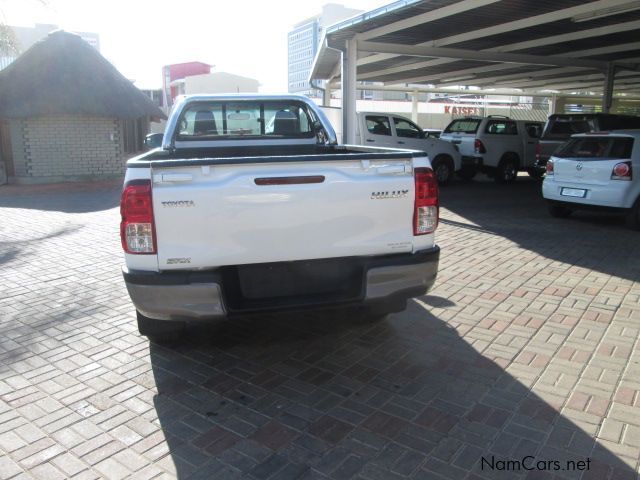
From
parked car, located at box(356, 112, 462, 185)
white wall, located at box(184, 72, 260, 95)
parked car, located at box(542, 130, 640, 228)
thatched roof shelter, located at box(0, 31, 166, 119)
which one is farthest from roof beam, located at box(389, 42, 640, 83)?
white wall, located at box(184, 72, 260, 95)

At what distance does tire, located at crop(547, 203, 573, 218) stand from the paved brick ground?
3.81m

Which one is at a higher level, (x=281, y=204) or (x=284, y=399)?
(x=281, y=204)

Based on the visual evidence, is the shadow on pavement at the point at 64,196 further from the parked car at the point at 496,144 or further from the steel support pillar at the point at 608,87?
the steel support pillar at the point at 608,87

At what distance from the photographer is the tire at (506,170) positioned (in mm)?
15503

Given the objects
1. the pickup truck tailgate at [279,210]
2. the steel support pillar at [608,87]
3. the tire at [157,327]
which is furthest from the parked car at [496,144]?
the tire at [157,327]

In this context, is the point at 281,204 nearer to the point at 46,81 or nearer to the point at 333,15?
the point at 46,81

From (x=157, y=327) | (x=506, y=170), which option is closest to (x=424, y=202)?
(x=157, y=327)

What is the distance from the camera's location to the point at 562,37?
13.3 meters

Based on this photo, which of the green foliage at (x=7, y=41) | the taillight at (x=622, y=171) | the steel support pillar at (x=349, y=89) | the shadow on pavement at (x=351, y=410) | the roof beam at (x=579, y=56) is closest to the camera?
the shadow on pavement at (x=351, y=410)

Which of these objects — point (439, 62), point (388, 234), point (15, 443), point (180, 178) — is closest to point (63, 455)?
point (15, 443)

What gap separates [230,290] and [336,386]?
98 cm

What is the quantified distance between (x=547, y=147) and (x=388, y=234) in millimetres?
12672

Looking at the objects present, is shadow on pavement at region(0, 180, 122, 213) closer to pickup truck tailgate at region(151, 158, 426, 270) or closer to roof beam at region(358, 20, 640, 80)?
pickup truck tailgate at region(151, 158, 426, 270)

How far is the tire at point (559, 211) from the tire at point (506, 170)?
213 inches
